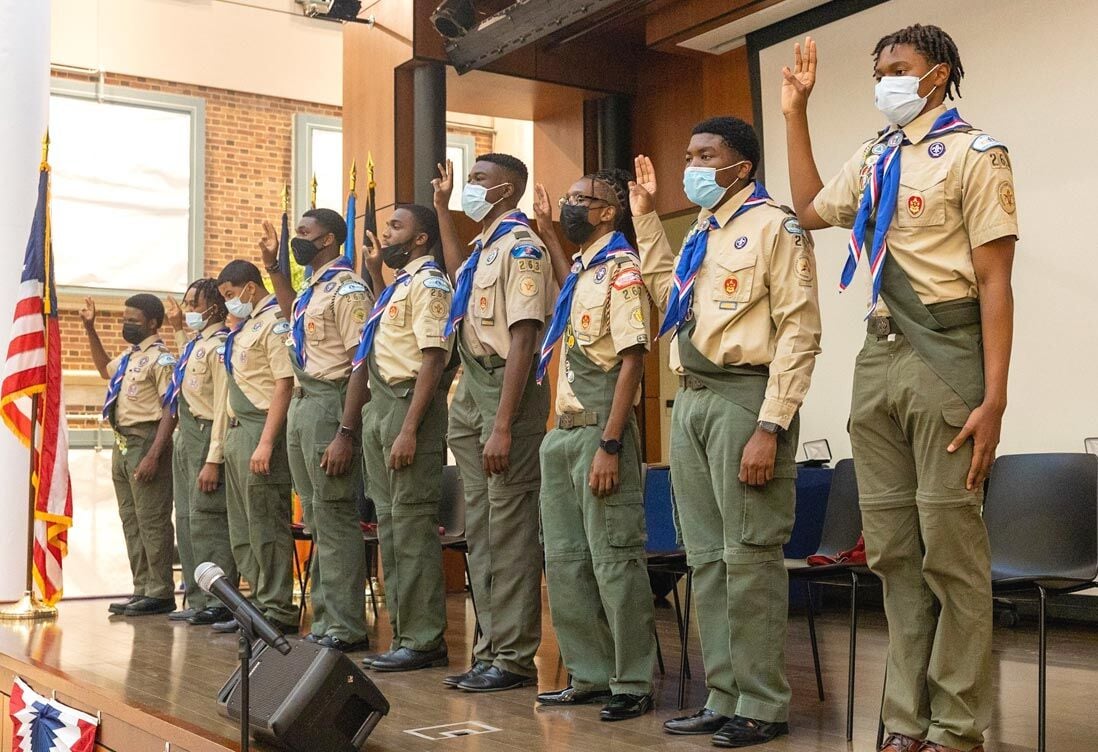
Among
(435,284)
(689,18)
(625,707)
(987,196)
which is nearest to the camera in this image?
(987,196)

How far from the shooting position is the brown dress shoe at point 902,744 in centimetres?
267

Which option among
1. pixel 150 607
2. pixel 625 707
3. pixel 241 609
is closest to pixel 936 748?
pixel 625 707

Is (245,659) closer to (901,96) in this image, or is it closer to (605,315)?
(605,315)

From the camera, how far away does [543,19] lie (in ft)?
21.8

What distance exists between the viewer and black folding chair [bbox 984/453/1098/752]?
3.38m

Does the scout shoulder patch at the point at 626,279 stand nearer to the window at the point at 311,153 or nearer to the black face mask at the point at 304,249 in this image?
the black face mask at the point at 304,249

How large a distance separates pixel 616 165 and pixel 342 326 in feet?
12.5

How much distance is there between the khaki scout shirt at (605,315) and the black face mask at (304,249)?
174 cm

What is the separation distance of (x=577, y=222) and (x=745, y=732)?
1529mm

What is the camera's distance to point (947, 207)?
2.64 meters

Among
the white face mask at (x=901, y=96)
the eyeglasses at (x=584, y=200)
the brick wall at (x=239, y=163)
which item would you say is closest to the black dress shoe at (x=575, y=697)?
the eyeglasses at (x=584, y=200)

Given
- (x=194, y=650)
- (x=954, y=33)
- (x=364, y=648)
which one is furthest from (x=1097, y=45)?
(x=194, y=650)

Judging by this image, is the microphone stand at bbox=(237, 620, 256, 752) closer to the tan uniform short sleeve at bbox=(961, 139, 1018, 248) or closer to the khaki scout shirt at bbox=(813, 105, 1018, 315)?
the khaki scout shirt at bbox=(813, 105, 1018, 315)

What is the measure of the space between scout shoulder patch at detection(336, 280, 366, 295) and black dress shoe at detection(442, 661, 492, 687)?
1586 mm
